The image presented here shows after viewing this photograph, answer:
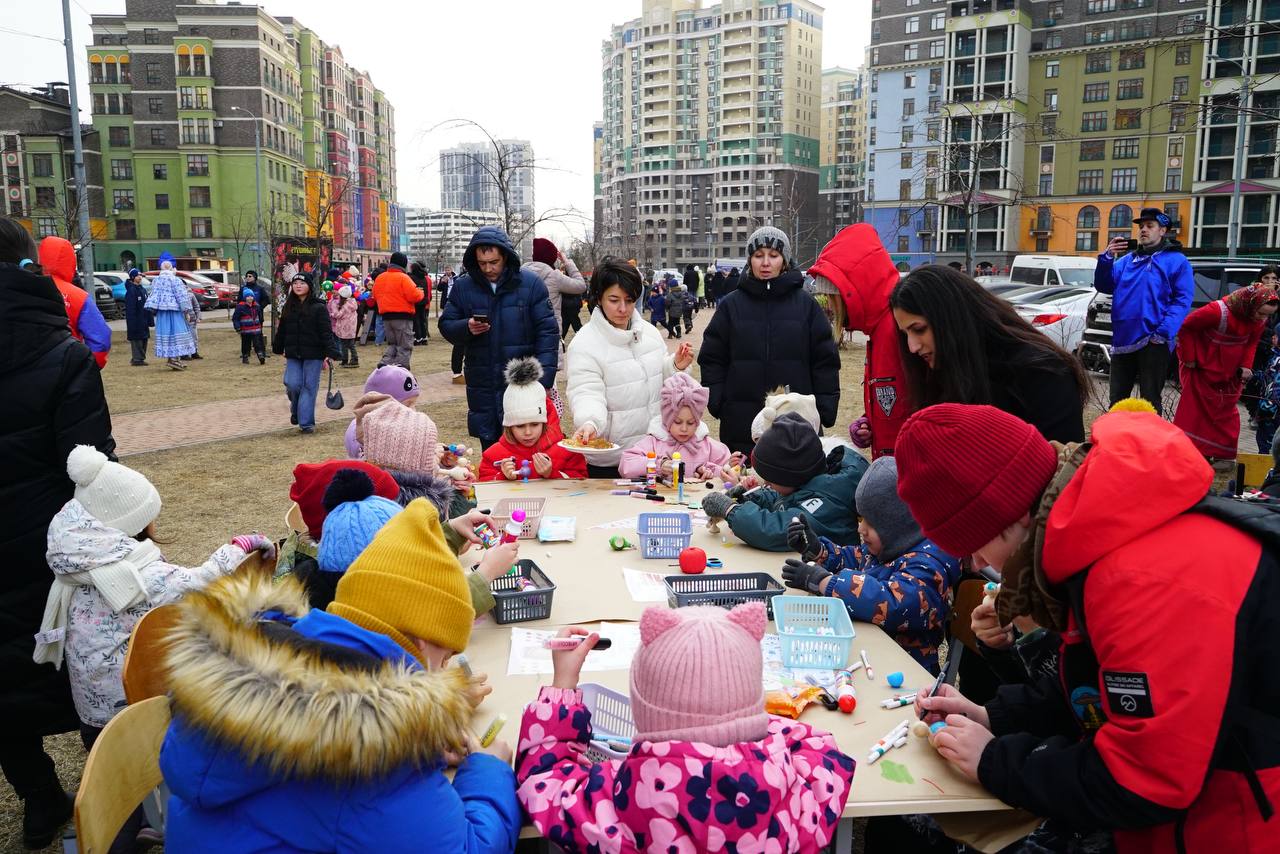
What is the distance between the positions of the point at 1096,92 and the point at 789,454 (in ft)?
198

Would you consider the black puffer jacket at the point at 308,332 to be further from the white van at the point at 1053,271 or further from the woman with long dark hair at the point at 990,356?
the white van at the point at 1053,271

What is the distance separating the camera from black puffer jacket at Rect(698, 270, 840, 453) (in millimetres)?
5223

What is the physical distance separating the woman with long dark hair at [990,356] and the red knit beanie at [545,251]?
25.4 ft

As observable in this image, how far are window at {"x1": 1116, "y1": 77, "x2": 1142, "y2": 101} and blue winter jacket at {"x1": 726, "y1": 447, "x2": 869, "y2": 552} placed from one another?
59328 mm

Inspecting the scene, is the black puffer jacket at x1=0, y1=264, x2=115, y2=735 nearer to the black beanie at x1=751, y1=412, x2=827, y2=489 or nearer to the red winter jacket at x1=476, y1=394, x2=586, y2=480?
the red winter jacket at x1=476, y1=394, x2=586, y2=480

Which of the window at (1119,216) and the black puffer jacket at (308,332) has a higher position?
the window at (1119,216)

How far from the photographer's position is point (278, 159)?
202 ft

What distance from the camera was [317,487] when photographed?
9.59 feet

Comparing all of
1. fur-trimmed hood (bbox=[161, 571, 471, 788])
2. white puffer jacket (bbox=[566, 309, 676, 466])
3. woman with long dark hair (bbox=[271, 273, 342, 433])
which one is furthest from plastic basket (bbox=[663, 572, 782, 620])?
woman with long dark hair (bbox=[271, 273, 342, 433])

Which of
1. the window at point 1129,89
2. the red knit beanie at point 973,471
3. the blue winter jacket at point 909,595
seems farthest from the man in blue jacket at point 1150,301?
the window at point 1129,89

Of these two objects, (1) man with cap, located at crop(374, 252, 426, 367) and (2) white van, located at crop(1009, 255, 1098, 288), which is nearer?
(1) man with cap, located at crop(374, 252, 426, 367)

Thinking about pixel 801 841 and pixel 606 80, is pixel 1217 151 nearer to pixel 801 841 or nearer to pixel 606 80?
pixel 801 841

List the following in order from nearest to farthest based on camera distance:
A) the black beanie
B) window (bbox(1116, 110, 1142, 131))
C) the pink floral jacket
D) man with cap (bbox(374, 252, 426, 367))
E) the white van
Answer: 1. the pink floral jacket
2. the black beanie
3. man with cap (bbox(374, 252, 426, 367))
4. the white van
5. window (bbox(1116, 110, 1142, 131))

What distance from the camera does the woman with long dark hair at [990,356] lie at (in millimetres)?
3021
